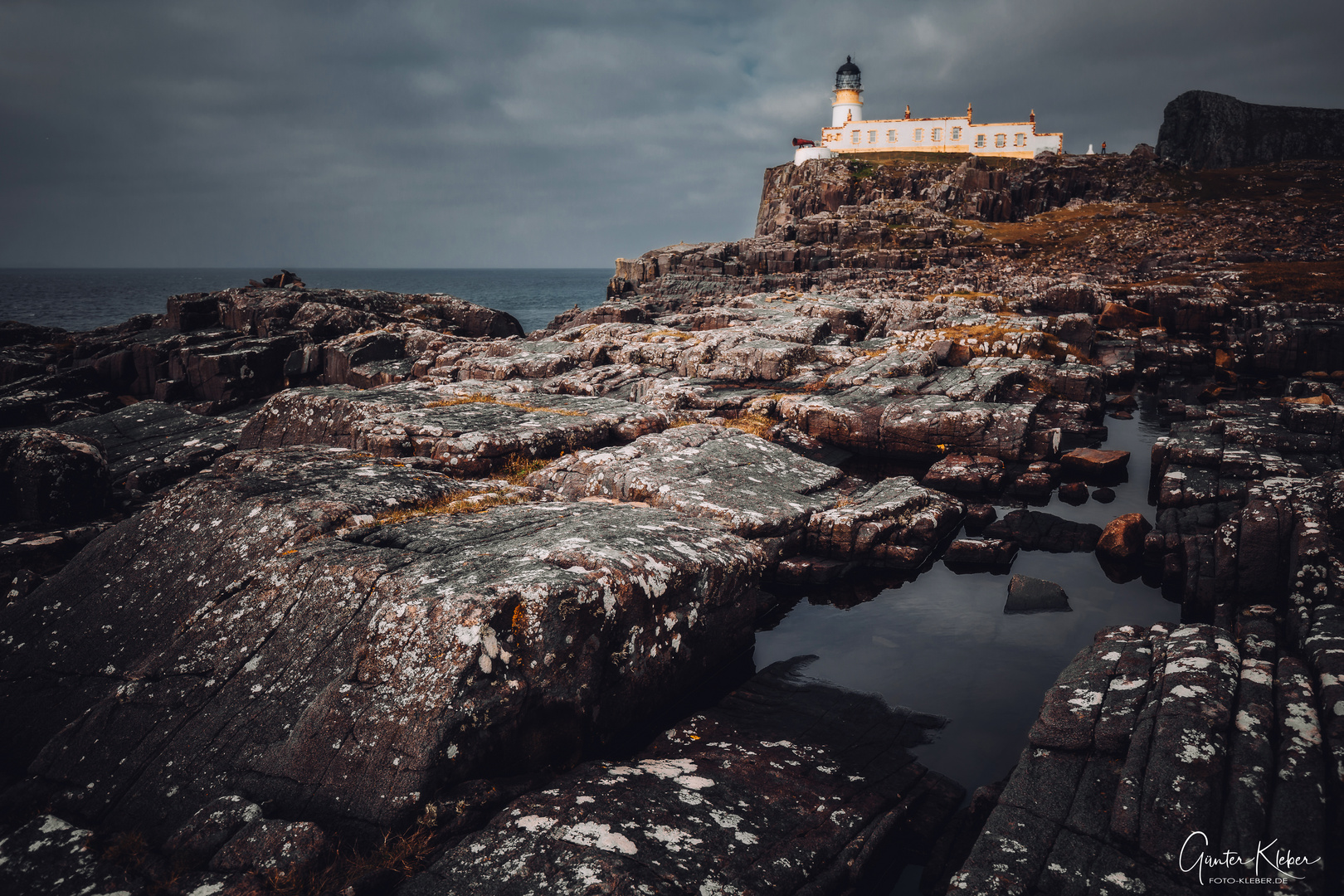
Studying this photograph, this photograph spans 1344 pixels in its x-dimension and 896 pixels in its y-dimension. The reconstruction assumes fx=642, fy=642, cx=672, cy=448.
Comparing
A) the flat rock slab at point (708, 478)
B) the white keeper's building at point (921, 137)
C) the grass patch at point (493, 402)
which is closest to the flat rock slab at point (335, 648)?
the flat rock slab at point (708, 478)

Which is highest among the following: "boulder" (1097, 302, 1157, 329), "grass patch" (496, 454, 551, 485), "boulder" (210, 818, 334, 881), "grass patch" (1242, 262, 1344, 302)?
"grass patch" (1242, 262, 1344, 302)

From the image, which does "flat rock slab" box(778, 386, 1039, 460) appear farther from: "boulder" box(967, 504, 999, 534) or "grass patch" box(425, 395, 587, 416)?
"grass patch" box(425, 395, 587, 416)

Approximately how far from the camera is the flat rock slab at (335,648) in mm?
6527

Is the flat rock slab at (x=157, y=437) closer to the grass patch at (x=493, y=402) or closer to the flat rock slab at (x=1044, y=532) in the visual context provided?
the grass patch at (x=493, y=402)

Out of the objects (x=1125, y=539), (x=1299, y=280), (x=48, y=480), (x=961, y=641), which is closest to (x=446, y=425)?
(x=48, y=480)

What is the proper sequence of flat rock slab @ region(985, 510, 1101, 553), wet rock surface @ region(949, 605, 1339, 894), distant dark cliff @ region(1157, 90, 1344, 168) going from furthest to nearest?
distant dark cliff @ region(1157, 90, 1344, 168), flat rock slab @ region(985, 510, 1101, 553), wet rock surface @ region(949, 605, 1339, 894)

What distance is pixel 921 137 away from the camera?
477 feet

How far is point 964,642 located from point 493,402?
543 inches

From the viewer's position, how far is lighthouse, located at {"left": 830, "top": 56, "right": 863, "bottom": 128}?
163m

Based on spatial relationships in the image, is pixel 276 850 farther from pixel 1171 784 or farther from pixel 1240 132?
pixel 1240 132

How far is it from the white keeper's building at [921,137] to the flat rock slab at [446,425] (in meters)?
153

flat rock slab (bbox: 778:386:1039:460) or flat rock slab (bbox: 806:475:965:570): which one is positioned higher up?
flat rock slab (bbox: 778:386:1039:460)
